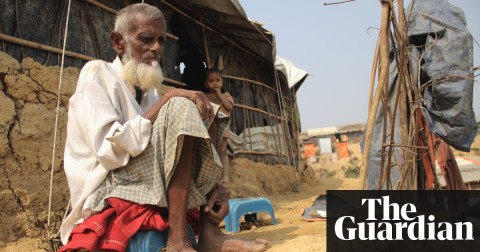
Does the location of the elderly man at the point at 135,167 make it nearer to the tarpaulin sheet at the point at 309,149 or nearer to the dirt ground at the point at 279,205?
the dirt ground at the point at 279,205

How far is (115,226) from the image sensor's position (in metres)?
1.70

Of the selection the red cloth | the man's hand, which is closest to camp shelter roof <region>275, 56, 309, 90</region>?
the man's hand

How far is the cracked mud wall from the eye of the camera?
2.94 meters

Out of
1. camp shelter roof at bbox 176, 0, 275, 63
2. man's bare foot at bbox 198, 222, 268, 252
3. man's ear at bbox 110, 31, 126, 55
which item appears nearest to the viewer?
man's bare foot at bbox 198, 222, 268, 252

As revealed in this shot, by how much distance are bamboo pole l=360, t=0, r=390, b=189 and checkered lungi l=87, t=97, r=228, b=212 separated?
67 centimetres

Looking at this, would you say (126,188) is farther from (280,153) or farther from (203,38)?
(280,153)

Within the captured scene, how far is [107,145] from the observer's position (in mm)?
1732

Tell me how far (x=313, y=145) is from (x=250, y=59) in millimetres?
19671

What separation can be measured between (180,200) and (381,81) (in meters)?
1.05

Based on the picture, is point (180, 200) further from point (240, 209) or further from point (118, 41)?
point (240, 209)

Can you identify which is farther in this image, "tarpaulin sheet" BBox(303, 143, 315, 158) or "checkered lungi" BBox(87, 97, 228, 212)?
"tarpaulin sheet" BBox(303, 143, 315, 158)

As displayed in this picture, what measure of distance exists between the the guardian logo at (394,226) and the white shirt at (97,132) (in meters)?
1.04

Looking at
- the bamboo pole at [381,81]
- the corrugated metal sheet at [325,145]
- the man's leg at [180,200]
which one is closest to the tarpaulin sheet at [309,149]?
the corrugated metal sheet at [325,145]

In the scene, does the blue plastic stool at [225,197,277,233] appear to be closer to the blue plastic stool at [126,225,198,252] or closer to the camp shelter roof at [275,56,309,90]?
the blue plastic stool at [126,225,198,252]
